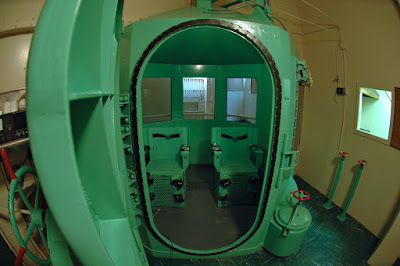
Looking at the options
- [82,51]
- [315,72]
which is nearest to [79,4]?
[82,51]

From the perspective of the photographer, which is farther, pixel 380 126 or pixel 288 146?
pixel 380 126

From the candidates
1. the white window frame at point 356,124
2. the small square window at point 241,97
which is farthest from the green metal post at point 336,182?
the small square window at point 241,97

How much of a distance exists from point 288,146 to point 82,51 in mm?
2535

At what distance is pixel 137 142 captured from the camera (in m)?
2.30

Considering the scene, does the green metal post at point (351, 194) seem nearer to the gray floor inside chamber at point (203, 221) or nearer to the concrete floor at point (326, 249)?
the concrete floor at point (326, 249)

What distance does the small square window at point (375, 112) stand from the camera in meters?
3.36

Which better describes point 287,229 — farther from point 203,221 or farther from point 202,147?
point 202,147

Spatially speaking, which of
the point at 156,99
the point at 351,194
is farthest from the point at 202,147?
the point at 351,194

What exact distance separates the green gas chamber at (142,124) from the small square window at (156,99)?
3cm

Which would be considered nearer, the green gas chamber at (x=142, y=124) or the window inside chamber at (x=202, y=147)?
the green gas chamber at (x=142, y=124)

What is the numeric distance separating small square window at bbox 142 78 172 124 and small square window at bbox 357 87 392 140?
13.5 ft

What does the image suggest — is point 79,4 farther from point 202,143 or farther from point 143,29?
point 202,143

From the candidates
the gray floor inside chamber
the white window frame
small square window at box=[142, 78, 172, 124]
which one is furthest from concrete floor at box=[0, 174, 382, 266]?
small square window at box=[142, 78, 172, 124]

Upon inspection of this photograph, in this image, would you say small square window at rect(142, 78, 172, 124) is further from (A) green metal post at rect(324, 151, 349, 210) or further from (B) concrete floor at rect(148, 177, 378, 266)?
(A) green metal post at rect(324, 151, 349, 210)
